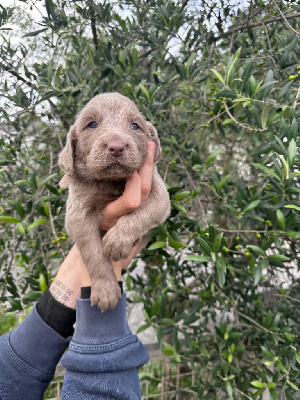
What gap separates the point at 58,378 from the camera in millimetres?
2834

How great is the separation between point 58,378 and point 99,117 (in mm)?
2223

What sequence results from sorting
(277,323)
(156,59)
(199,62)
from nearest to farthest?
1. (277,323)
2. (199,62)
3. (156,59)

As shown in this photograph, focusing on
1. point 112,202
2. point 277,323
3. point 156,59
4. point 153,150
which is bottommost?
point 277,323

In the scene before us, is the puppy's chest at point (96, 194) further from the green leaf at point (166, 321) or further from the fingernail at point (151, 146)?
the green leaf at point (166, 321)

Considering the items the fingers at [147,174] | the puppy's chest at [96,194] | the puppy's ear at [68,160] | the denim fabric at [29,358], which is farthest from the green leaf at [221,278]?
the puppy's ear at [68,160]

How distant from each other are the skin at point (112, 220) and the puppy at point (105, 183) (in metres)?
0.04

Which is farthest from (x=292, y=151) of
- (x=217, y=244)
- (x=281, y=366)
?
(x=281, y=366)

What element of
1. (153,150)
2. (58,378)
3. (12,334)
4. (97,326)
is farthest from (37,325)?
(58,378)

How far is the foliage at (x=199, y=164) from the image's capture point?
204cm

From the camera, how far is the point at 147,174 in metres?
1.77

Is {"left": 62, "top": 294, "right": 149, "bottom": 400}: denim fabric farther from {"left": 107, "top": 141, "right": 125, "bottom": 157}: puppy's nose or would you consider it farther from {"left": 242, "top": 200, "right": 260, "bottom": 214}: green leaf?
{"left": 242, "top": 200, "right": 260, "bottom": 214}: green leaf

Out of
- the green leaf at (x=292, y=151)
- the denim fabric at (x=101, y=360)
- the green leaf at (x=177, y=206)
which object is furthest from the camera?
the green leaf at (x=177, y=206)

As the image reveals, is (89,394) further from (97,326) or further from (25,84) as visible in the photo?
(25,84)

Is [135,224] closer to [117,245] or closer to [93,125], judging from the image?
[117,245]
